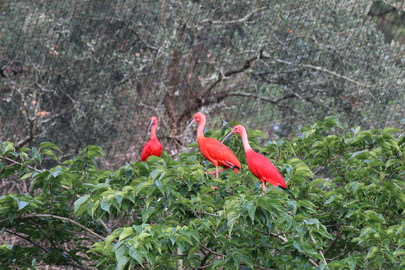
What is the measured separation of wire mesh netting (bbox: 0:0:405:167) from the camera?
6.26 m

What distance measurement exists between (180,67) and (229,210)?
15.3ft

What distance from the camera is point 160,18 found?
21.3 feet

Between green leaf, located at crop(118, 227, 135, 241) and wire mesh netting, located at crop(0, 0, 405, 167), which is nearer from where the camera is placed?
green leaf, located at crop(118, 227, 135, 241)

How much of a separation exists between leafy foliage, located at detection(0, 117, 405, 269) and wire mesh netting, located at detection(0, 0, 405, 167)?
3.40 meters

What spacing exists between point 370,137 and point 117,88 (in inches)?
177

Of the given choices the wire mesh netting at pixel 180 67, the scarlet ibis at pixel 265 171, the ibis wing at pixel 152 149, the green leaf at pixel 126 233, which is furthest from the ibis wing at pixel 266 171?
the wire mesh netting at pixel 180 67

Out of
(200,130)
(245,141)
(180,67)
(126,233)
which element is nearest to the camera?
(126,233)

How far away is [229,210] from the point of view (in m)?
2.06

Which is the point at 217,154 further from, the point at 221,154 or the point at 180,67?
the point at 180,67

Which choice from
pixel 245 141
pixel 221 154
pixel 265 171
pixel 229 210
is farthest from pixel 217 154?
pixel 229 210

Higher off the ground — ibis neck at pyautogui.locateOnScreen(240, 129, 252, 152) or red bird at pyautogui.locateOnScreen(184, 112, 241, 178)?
ibis neck at pyautogui.locateOnScreen(240, 129, 252, 152)

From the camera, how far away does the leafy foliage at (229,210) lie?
203 centimetres

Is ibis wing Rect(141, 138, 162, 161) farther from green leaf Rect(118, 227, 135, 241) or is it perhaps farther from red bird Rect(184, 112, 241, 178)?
green leaf Rect(118, 227, 135, 241)

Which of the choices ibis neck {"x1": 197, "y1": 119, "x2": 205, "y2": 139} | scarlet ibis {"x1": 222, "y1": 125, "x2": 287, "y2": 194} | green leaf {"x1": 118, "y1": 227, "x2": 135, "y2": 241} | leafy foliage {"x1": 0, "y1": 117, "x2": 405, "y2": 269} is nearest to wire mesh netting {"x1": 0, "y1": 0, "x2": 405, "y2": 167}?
ibis neck {"x1": 197, "y1": 119, "x2": 205, "y2": 139}
